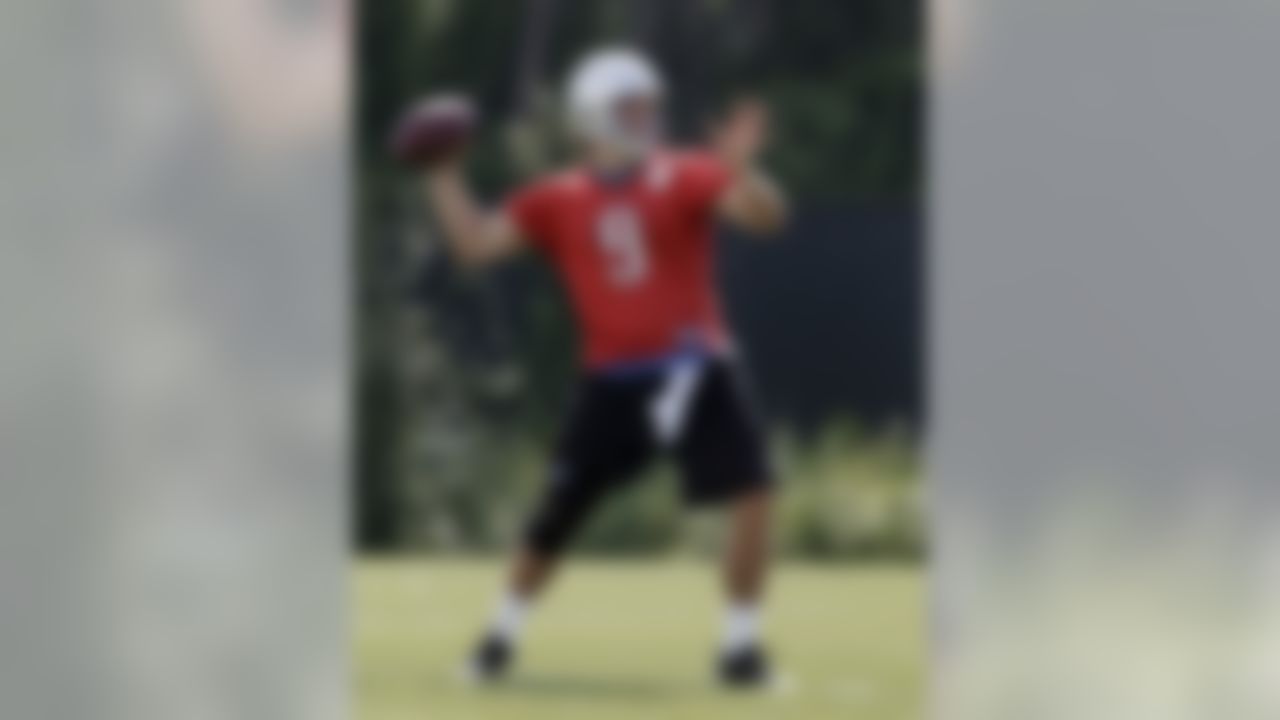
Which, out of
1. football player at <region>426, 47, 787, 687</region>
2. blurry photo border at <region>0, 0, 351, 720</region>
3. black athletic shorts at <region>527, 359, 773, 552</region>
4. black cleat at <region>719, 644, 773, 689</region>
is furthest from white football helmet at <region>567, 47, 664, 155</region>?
black cleat at <region>719, 644, 773, 689</region>

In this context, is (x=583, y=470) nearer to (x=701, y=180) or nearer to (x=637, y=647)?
(x=637, y=647)

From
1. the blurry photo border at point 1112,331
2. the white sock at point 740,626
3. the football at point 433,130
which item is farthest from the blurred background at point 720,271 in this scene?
the blurry photo border at point 1112,331

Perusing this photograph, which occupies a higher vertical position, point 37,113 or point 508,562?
point 37,113

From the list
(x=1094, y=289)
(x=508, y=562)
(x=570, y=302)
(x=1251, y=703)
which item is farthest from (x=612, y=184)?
(x=1251, y=703)

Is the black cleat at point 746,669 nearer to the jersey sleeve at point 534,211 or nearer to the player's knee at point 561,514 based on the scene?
the player's knee at point 561,514

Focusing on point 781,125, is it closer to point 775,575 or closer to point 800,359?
point 800,359

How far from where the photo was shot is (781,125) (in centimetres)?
454

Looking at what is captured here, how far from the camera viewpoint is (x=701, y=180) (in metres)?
4.56

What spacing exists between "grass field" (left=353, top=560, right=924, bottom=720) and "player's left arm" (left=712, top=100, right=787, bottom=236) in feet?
2.39

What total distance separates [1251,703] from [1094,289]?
2.63 feet

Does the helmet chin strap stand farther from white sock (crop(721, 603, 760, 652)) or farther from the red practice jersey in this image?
white sock (crop(721, 603, 760, 652))

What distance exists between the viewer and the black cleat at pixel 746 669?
14.6ft

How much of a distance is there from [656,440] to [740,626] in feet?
1.52

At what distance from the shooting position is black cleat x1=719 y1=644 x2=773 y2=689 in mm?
4441
